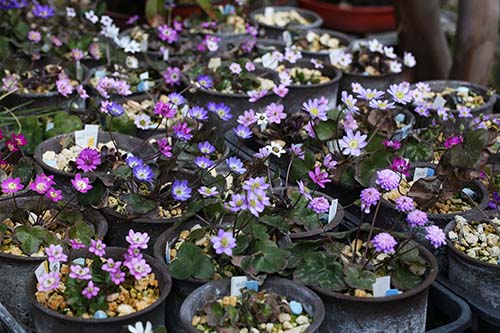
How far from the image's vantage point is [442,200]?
214cm

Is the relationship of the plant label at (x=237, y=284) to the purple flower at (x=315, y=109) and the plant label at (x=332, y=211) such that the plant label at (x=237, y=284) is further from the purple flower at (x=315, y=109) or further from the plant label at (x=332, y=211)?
the purple flower at (x=315, y=109)

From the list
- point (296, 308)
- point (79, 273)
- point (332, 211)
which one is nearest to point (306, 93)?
point (332, 211)

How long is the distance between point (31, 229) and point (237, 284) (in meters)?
0.53

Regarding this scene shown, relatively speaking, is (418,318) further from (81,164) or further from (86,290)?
(81,164)

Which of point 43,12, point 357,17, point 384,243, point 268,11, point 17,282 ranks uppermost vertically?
point 384,243

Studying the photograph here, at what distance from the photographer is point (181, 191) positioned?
6.31ft

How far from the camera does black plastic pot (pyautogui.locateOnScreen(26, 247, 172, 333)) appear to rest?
1.60 m

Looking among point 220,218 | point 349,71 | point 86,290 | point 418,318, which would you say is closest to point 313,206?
point 220,218

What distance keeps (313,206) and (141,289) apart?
434 millimetres

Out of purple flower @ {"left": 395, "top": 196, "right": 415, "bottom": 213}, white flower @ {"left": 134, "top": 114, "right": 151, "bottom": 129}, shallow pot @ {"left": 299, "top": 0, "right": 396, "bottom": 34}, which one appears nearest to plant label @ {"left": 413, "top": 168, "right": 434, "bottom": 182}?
purple flower @ {"left": 395, "top": 196, "right": 415, "bottom": 213}

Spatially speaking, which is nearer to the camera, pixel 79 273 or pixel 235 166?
pixel 79 273

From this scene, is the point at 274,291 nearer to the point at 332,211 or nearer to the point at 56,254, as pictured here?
the point at 332,211

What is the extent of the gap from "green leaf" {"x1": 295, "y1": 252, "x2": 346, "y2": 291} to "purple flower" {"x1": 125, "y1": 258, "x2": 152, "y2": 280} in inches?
12.9

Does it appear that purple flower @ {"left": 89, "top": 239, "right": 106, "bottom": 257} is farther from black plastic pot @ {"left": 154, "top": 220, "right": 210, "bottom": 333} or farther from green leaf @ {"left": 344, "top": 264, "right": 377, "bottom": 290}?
green leaf @ {"left": 344, "top": 264, "right": 377, "bottom": 290}
